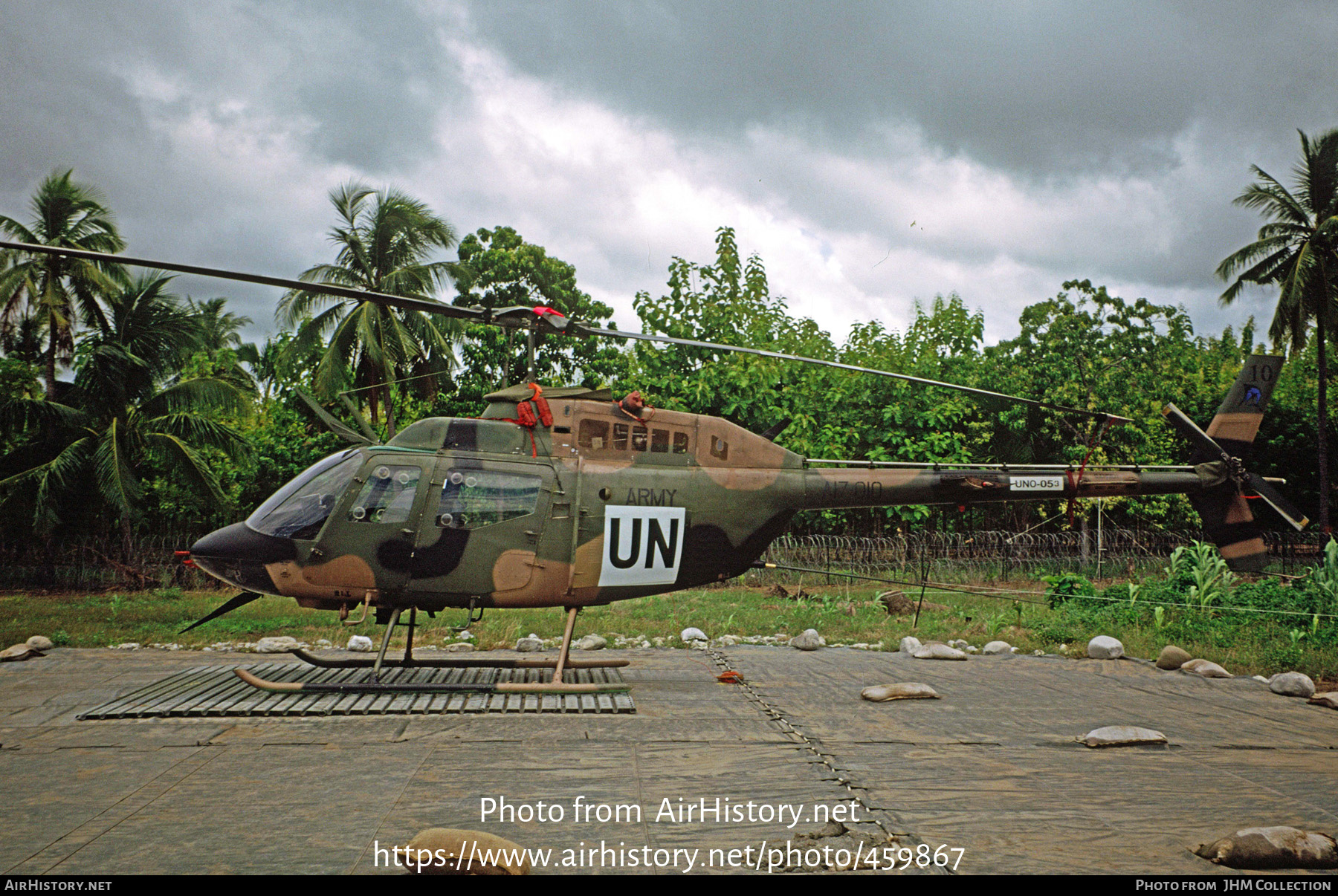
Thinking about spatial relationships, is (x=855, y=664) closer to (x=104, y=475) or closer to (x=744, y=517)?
(x=744, y=517)

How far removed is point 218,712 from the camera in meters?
7.14

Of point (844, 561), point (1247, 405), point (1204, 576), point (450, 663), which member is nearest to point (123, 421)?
point (450, 663)

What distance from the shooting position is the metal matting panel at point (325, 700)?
284 inches

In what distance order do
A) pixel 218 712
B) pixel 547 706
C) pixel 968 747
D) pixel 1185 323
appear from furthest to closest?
pixel 1185 323
pixel 547 706
pixel 218 712
pixel 968 747

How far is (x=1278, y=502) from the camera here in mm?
10016

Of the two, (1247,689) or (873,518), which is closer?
(1247,689)

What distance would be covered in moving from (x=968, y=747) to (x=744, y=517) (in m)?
3.48

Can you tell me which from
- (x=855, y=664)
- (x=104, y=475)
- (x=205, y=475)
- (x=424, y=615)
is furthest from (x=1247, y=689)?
(x=104, y=475)

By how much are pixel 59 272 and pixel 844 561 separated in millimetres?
20344

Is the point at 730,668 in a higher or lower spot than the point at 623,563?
lower

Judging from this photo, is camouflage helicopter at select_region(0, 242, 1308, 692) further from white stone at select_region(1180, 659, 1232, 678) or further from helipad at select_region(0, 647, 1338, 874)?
white stone at select_region(1180, 659, 1232, 678)

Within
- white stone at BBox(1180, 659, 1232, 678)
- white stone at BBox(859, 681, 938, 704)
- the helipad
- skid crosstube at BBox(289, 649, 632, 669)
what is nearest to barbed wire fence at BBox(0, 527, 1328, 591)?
white stone at BBox(1180, 659, 1232, 678)

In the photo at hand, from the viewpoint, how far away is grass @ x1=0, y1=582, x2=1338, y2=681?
11805 mm

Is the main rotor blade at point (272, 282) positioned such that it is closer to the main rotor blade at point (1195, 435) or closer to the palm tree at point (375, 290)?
the main rotor blade at point (1195, 435)
